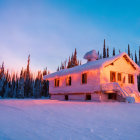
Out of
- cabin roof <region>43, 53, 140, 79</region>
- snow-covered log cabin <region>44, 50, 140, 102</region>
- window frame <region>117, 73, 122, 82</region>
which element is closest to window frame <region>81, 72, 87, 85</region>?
snow-covered log cabin <region>44, 50, 140, 102</region>

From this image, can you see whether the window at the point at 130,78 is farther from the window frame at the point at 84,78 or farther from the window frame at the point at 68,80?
the window frame at the point at 68,80

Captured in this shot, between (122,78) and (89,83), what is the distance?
4.87m

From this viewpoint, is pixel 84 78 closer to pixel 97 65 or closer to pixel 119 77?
pixel 97 65

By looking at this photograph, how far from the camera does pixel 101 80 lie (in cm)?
1803

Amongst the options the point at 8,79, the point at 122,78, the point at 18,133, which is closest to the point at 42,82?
the point at 8,79

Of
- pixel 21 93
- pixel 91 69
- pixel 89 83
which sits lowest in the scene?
pixel 21 93

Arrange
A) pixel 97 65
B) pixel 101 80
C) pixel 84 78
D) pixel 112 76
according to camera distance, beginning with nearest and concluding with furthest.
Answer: pixel 97 65, pixel 101 80, pixel 112 76, pixel 84 78

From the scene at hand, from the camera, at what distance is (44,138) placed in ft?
10.9

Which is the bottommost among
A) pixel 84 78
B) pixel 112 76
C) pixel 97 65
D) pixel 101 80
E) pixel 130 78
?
pixel 101 80

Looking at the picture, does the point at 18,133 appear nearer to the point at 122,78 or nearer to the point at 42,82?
the point at 122,78

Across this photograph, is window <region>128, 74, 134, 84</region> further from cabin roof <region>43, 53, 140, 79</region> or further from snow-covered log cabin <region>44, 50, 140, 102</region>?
cabin roof <region>43, 53, 140, 79</region>

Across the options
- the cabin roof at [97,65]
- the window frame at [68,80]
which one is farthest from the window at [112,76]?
the window frame at [68,80]

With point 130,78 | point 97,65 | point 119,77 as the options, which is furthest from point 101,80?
point 130,78

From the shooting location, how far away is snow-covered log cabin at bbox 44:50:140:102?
57.4 feet
